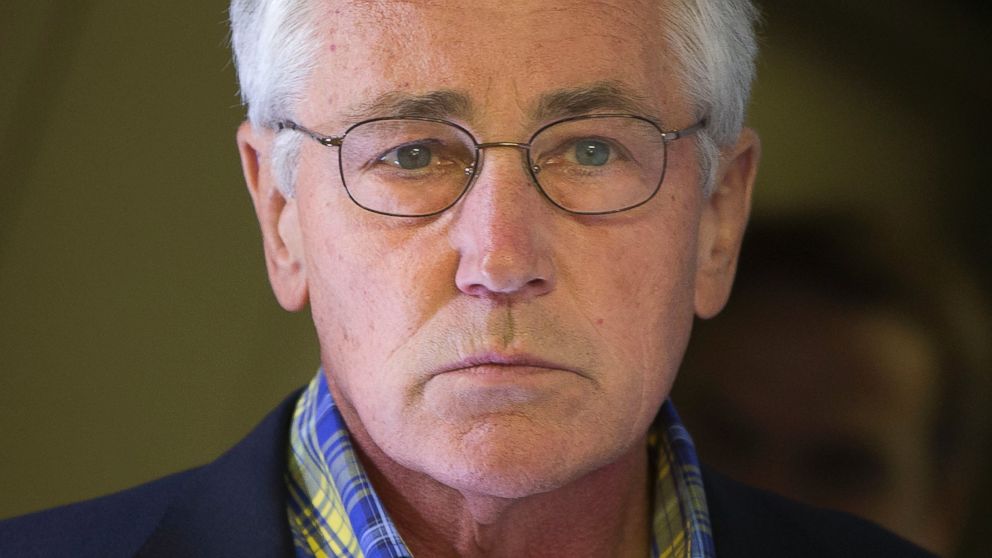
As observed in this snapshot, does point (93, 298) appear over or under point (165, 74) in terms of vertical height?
under

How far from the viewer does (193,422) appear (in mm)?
2555

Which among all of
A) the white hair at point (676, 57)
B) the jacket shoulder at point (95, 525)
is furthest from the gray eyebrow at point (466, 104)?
the jacket shoulder at point (95, 525)

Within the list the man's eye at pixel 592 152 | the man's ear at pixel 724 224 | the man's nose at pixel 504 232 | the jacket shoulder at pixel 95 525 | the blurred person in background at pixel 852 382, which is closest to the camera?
the man's nose at pixel 504 232

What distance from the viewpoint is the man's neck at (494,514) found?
1941mm

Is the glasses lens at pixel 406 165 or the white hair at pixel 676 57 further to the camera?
the white hair at pixel 676 57

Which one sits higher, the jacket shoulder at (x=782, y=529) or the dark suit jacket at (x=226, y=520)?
the dark suit jacket at (x=226, y=520)

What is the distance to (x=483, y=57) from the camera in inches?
70.6

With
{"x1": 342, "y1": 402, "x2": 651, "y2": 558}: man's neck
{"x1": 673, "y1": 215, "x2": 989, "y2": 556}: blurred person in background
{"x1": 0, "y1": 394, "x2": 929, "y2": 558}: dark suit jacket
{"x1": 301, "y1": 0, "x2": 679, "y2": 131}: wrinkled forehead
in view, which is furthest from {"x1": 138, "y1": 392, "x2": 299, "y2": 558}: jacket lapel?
{"x1": 673, "y1": 215, "x2": 989, "y2": 556}: blurred person in background

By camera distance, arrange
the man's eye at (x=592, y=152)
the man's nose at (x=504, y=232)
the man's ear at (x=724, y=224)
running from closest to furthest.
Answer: the man's nose at (x=504, y=232) → the man's eye at (x=592, y=152) → the man's ear at (x=724, y=224)

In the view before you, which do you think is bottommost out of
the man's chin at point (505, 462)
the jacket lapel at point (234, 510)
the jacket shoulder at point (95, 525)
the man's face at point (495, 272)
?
the jacket shoulder at point (95, 525)

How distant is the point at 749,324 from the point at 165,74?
4.07ft

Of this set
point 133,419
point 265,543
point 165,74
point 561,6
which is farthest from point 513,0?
point 133,419

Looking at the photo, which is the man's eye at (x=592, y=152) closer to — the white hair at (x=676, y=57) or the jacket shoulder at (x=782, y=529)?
the white hair at (x=676, y=57)

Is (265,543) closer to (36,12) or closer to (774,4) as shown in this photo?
(36,12)
